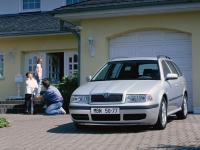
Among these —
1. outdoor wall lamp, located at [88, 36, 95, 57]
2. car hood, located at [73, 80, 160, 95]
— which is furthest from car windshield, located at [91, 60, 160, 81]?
outdoor wall lamp, located at [88, 36, 95, 57]

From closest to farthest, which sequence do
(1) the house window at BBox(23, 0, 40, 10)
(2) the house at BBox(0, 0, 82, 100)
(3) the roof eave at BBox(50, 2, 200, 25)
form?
(3) the roof eave at BBox(50, 2, 200, 25)
(2) the house at BBox(0, 0, 82, 100)
(1) the house window at BBox(23, 0, 40, 10)

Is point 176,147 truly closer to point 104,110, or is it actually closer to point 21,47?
point 104,110

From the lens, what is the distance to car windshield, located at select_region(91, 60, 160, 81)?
31.1ft

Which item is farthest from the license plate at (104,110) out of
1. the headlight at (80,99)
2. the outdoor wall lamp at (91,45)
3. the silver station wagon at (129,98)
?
the outdoor wall lamp at (91,45)

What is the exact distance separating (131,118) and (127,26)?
20.1 feet

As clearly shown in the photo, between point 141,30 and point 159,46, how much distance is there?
85 centimetres

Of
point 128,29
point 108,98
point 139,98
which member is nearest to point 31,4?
point 128,29

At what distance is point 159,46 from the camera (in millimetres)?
13555

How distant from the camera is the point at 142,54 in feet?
45.0

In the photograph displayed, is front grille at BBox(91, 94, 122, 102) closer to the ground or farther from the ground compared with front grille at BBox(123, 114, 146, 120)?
farther from the ground

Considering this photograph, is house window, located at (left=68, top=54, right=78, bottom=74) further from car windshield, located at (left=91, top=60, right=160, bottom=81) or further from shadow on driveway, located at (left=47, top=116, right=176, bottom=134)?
shadow on driveway, located at (left=47, top=116, right=176, bottom=134)

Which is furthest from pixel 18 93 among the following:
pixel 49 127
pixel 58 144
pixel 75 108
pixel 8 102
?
pixel 58 144

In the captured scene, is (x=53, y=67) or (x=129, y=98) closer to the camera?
(x=129, y=98)

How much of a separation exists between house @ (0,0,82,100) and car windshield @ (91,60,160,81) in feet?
24.8
